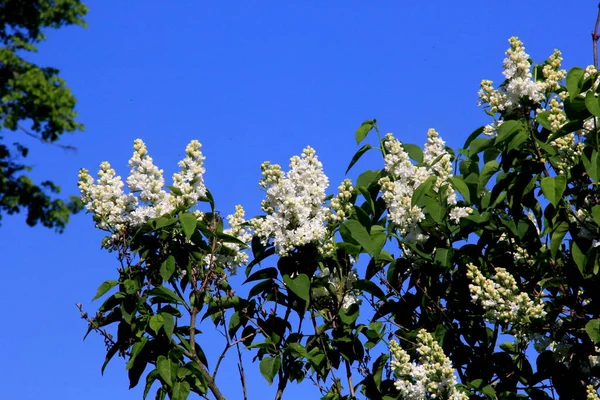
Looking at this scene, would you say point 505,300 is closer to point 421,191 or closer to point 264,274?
point 421,191

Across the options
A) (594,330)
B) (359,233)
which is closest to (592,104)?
(594,330)

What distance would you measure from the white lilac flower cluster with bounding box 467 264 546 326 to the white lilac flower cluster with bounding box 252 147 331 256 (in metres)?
0.92

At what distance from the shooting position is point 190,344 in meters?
4.28

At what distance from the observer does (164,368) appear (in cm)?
406

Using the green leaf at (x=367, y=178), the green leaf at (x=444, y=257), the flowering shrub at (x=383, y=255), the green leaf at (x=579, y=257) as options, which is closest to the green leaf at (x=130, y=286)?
the flowering shrub at (x=383, y=255)

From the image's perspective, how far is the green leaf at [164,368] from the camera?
13.1 feet

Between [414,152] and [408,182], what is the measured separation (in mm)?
299

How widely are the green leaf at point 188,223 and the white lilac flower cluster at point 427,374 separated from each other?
1.27 metres

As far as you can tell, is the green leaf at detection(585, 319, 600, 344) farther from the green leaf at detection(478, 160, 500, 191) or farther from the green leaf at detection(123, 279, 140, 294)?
the green leaf at detection(123, 279, 140, 294)

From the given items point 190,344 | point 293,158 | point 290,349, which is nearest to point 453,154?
point 293,158

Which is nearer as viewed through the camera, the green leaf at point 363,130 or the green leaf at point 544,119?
the green leaf at point 544,119

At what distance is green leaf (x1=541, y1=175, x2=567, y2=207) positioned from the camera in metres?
3.71

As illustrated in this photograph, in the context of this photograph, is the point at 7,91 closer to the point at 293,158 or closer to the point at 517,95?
the point at 293,158

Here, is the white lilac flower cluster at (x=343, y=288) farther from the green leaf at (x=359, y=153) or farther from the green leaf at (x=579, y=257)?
the green leaf at (x=579, y=257)
